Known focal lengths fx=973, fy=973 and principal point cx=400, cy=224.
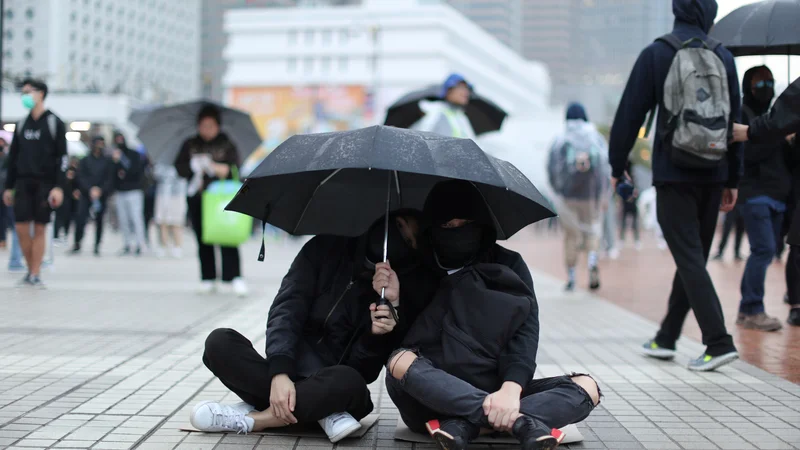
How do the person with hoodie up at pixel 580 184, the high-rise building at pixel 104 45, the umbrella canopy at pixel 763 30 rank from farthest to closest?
the high-rise building at pixel 104 45
the person with hoodie up at pixel 580 184
the umbrella canopy at pixel 763 30

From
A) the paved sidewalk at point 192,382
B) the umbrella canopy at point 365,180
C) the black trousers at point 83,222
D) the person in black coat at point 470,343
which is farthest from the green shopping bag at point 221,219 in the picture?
the black trousers at point 83,222

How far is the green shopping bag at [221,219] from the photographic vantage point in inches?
380

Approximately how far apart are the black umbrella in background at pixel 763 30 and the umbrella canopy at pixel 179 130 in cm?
Answer: 565

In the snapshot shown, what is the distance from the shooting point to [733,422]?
14.9ft

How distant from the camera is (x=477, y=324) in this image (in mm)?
3951

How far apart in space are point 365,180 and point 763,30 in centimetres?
316

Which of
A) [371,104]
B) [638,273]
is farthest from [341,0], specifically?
[638,273]

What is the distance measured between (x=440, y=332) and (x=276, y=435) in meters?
0.87

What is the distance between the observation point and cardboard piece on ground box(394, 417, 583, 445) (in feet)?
13.5

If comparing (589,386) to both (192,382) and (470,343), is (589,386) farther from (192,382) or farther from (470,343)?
(192,382)

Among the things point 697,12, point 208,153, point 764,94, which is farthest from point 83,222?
point 697,12

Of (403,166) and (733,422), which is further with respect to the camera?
(733,422)

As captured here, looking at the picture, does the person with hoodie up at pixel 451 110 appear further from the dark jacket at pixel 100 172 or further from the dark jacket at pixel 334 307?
the dark jacket at pixel 100 172

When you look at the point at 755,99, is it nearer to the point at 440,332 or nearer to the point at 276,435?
the point at 440,332
